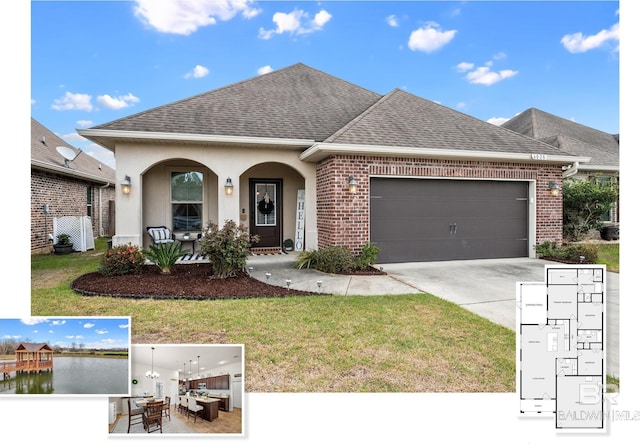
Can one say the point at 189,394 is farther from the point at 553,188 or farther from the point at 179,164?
the point at 553,188

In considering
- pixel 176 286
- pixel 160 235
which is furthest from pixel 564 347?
pixel 160 235

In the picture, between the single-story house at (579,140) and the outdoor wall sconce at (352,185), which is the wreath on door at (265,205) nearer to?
the outdoor wall sconce at (352,185)

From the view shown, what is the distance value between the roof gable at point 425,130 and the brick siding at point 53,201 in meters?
7.22

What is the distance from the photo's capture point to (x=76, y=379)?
2238mm

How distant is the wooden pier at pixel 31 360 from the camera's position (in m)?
2.29

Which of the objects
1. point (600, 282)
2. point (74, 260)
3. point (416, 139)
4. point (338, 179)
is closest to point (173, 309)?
point (338, 179)

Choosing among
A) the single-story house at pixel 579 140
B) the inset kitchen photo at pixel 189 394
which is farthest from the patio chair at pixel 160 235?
the single-story house at pixel 579 140

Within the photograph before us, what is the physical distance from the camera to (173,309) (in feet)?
12.7

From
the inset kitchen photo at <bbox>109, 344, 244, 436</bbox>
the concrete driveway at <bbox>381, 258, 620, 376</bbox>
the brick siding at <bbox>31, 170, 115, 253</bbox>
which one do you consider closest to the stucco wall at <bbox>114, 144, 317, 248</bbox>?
the brick siding at <bbox>31, 170, 115, 253</bbox>

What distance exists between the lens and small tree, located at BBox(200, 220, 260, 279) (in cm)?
513

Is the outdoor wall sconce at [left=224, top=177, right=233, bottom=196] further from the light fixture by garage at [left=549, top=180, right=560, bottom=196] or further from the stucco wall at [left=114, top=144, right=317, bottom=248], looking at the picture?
the light fixture by garage at [left=549, top=180, right=560, bottom=196]

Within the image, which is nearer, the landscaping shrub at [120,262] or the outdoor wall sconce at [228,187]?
the landscaping shrub at [120,262]

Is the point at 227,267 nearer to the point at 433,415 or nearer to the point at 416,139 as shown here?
the point at 433,415

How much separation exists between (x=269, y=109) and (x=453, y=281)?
5.57 m
